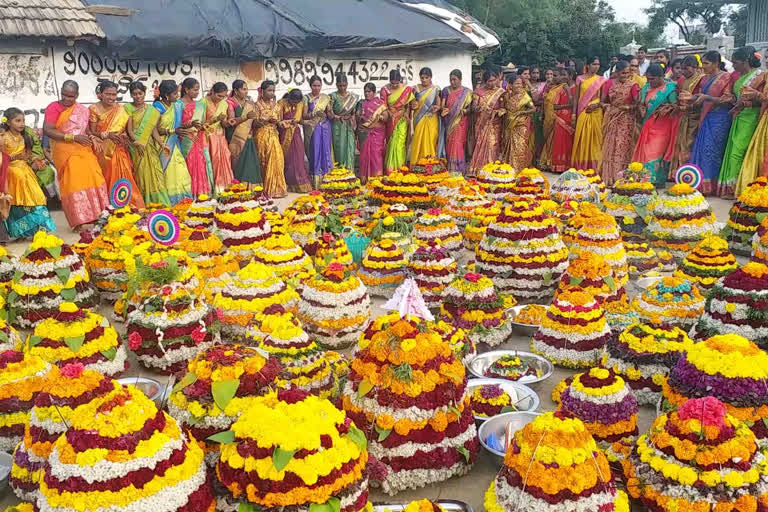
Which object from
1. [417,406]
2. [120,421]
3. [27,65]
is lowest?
[417,406]

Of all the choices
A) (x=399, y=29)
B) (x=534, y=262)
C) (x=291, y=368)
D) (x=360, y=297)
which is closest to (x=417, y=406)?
(x=291, y=368)

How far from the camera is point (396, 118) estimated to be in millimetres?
12828

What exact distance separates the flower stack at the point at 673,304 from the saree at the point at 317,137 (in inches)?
309

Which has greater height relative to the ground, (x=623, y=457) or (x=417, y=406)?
(x=417, y=406)

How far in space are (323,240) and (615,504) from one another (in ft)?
14.7

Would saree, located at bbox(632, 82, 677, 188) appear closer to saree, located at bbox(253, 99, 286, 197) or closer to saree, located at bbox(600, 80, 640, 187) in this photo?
saree, located at bbox(600, 80, 640, 187)

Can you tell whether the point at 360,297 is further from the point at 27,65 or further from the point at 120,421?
the point at 27,65

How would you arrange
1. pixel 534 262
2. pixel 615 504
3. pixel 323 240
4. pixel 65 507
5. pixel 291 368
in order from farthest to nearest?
pixel 323 240
pixel 534 262
pixel 291 368
pixel 615 504
pixel 65 507

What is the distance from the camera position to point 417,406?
143 inches

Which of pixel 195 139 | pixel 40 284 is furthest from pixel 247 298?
pixel 195 139

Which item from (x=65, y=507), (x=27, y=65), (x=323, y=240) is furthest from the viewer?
(x=27, y=65)

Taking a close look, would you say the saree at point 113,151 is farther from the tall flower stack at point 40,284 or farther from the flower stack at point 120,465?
the flower stack at point 120,465

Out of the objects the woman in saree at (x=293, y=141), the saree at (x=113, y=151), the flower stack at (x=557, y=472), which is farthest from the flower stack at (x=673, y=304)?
the woman in saree at (x=293, y=141)

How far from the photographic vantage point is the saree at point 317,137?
1248 centimetres
